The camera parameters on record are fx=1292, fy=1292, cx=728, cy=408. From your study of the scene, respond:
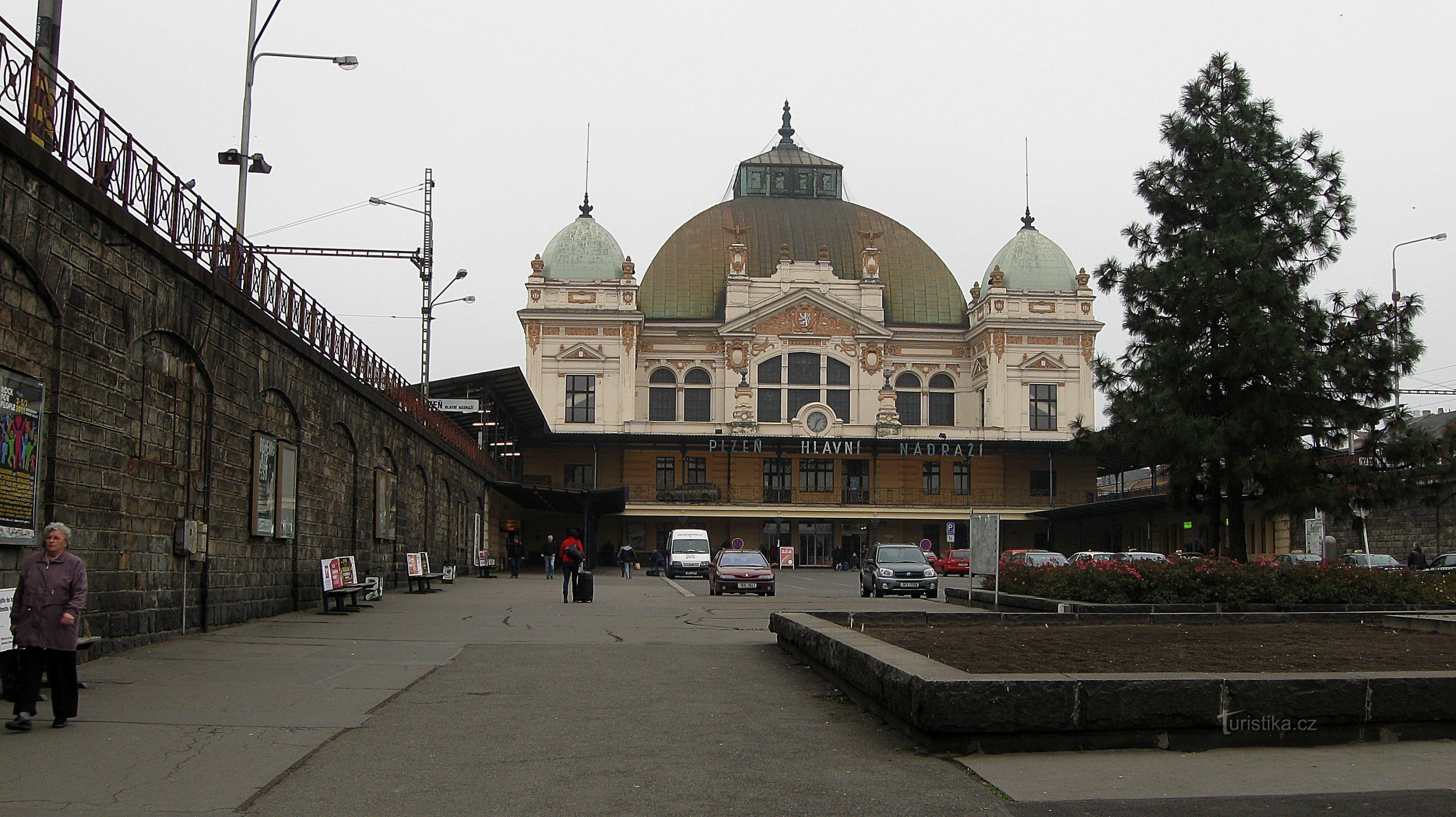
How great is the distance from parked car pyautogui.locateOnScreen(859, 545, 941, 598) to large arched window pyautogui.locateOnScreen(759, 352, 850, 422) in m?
45.1

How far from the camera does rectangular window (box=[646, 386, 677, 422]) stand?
268 ft

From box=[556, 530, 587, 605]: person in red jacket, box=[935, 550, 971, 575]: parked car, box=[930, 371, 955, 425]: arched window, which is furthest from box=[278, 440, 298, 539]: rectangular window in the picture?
box=[930, 371, 955, 425]: arched window

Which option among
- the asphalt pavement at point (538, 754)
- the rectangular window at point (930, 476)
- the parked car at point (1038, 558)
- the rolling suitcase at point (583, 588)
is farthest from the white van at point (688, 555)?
the asphalt pavement at point (538, 754)

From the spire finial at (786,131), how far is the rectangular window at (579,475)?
3303cm

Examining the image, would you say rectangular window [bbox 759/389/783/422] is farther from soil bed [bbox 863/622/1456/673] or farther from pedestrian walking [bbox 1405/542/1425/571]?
soil bed [bbox 863/622/1456/673]

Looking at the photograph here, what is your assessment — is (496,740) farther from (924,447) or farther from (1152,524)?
(924,447)

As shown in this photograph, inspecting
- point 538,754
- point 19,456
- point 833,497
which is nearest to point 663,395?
point 833,497

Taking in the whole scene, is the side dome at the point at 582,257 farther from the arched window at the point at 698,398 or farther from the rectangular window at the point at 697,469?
the rectangular window at the point at 697,469

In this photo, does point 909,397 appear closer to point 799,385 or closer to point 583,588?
point 799,385

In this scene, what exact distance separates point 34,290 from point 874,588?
24307mm

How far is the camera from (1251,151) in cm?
3341

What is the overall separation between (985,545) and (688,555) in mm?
26060

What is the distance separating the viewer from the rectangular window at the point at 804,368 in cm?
8006

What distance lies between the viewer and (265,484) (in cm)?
1908
